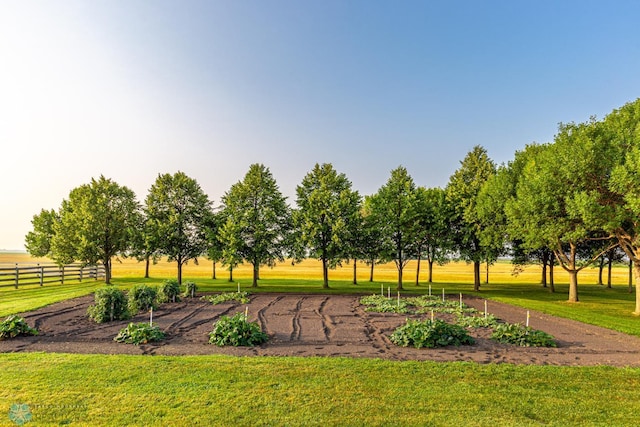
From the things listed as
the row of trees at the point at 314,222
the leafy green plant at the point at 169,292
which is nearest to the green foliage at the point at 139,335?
the leafy green plant at the point at 169,292

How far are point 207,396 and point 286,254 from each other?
30.2m

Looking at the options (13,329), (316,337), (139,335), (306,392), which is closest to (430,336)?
(316,337)

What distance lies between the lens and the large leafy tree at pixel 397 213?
124 feet

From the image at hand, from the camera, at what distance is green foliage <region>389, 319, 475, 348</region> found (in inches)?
505

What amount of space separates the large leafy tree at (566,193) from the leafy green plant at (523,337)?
39.8 ft

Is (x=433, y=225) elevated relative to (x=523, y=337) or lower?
elevated

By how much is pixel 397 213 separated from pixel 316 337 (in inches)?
1024

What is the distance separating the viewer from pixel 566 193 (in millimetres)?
24922

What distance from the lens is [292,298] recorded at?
92.7 feet

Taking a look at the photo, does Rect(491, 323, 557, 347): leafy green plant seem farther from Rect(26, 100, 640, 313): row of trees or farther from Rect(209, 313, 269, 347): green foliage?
Rect(26, 100, 640, 313): row of trees

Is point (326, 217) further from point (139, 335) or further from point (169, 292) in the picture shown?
point (139, 335)

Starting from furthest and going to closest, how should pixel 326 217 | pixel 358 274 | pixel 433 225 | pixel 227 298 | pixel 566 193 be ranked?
1. pixel 358 274
2. pixel 433 225
3. pixel 326 217
4. pixel 227 298
5. pixel 566 193

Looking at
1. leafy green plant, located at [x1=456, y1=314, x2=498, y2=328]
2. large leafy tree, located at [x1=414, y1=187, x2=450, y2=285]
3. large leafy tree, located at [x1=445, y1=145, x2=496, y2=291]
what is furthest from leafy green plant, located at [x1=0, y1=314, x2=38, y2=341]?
large leafy tree, located at [x1=445, y1=145, x2=496, y2=291]

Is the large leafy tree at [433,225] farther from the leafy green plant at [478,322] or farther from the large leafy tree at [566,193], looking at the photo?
the leafy green plant at [478,322]
